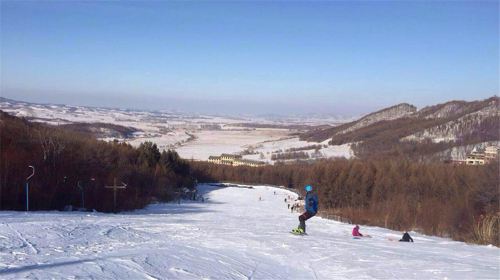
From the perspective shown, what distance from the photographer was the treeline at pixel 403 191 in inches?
1063

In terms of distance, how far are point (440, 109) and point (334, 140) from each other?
131 feet

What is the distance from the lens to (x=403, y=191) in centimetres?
5000

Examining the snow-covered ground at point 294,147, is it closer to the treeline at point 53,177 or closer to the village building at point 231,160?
the village building at point 231,160

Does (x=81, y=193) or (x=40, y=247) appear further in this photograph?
(x=81, y=193)

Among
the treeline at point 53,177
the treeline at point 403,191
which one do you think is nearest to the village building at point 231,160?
the treeline at point 403,191

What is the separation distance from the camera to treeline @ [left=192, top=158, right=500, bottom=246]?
27.0 metres

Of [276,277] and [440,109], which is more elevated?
[440,109]

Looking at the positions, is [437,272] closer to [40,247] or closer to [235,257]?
[235,257]

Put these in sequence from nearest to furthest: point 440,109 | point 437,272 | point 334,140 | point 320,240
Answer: point 437,272, point 320,240, point 334,140, point 440,109

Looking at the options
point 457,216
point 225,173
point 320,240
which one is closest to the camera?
point 320,240

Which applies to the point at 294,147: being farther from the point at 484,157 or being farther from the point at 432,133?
the point at 484,157

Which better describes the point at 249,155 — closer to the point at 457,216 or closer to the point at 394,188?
the point at 394,188

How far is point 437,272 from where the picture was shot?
8.43 meters

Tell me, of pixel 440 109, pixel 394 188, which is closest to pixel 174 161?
pixel 394 188
